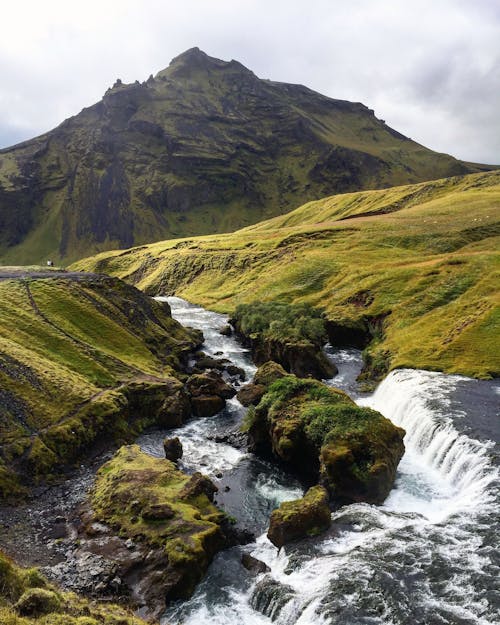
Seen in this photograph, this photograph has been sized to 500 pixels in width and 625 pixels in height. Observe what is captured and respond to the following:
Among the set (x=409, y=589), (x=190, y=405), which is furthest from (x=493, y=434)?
(x=190, y=405)

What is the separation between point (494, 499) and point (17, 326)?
5424cm

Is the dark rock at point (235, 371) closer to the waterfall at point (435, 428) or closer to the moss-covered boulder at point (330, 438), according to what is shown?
the waterfall at point (435, 428)

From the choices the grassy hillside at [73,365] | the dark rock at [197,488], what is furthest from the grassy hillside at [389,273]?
the dark rock at [197,488]

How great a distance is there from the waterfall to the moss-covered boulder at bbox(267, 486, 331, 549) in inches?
453

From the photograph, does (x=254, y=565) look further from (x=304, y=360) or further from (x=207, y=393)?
(x=304, y=360)

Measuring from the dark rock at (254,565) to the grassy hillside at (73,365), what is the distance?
1956cm

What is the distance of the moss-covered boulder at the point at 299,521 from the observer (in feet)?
102

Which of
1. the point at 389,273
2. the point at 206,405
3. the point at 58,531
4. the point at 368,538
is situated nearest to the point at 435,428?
the point at 368,538

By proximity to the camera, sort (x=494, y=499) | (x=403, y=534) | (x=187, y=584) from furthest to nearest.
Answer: (x=494, y=499)
(x=403, y=534)
(x=187, y=584)

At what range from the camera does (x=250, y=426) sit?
154 ft

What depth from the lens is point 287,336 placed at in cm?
7294

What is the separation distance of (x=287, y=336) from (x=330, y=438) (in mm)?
34777

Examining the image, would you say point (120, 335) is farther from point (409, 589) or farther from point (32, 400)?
point (409, 589)

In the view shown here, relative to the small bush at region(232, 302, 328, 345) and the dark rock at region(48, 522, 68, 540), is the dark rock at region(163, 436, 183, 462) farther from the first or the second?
the small bush at region(232, 302, 328, 345)
